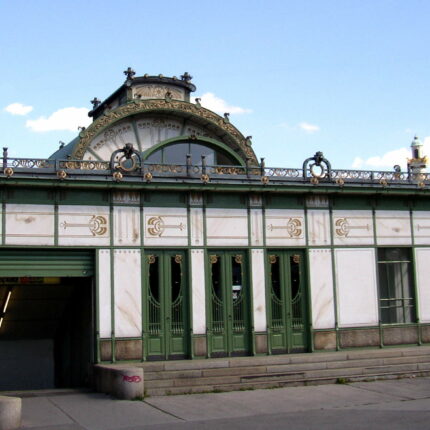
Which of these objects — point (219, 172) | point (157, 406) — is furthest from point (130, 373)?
point (219, 172)

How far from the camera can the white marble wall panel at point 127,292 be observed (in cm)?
1677

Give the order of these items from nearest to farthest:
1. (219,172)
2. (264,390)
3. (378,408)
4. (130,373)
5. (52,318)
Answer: (378,408) → (130,373) → (264,390) → (219,172) → (52,318)

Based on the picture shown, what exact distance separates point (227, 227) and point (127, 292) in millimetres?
3085

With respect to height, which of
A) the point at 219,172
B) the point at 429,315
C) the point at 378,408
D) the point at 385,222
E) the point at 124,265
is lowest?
the point at 378,408

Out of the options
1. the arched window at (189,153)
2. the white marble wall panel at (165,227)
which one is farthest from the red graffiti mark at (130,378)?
the arched window at (189,153)

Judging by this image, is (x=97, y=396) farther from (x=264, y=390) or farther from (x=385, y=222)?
(x=385, y=222)

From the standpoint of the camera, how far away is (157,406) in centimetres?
1395

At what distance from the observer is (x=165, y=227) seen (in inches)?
688

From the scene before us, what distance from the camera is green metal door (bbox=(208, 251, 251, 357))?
17.6 metres

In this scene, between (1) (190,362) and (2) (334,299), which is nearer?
(1) (190,362)

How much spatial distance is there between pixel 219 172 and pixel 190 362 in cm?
508

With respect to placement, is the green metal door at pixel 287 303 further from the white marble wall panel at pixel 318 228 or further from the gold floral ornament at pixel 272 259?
the white marble wall panel at pixel 318 228

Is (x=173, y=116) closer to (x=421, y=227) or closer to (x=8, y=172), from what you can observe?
(x=8, y=172)

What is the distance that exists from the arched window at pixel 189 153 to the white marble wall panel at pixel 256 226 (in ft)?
13.5
